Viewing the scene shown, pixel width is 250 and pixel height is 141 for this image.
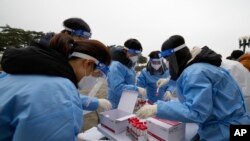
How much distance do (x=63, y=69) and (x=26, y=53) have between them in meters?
0.20

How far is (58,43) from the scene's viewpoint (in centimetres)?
129

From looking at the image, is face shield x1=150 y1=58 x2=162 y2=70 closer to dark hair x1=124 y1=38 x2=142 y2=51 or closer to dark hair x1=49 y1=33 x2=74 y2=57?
dark hair x1=124 y1=38 x2=142 y2=51

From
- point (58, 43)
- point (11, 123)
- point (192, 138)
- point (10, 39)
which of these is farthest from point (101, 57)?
point (10, 39)

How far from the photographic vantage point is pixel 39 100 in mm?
973

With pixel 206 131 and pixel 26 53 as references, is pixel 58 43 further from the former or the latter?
pixel 206 131

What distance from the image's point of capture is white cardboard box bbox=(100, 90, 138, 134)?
231cm

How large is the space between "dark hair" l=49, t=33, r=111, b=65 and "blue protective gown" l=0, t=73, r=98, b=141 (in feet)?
0.92

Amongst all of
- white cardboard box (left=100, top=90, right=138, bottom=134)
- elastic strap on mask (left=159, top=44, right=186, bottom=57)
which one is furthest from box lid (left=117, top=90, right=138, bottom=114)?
elastic strap on mask (left=159, top=44, right=186, bottom=57)

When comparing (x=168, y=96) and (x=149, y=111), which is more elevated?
(x=149, y=111)

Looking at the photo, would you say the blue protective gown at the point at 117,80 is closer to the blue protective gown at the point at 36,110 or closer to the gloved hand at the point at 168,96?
the gloved hand at the point at 168,96

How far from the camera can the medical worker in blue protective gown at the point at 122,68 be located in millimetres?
3379

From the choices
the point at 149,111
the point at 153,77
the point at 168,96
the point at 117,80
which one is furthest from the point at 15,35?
the point at 149,111

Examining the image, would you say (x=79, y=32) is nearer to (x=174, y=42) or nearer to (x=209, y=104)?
(x=174, y=42)

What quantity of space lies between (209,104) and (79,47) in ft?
3.66
